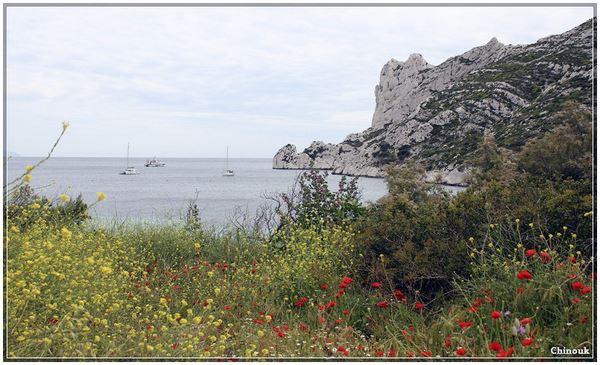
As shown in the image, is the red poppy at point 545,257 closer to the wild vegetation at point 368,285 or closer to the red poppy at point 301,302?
the wild vegetation at point 368,285

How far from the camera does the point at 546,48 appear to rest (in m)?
16.4

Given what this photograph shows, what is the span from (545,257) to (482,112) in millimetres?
10093

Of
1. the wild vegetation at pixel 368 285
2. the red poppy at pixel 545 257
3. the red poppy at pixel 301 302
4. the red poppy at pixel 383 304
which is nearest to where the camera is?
the wild vegetation at pixel 368 285

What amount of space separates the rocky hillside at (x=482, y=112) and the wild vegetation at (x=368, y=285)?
2.88 meters

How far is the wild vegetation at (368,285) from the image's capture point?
4.08 meters

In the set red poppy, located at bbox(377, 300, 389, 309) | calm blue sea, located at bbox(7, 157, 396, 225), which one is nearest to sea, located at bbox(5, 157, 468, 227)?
calm blue sea, located at bbox(7, 157, 396, 225)

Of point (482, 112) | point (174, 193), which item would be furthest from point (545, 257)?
point (174, 193)

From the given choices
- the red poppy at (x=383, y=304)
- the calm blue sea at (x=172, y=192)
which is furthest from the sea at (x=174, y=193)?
the red poppy at (x=383, y=304)

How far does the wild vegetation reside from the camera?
408 cm

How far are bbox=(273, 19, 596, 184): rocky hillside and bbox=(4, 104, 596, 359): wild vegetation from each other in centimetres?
288

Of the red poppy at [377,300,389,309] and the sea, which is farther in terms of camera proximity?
the sea

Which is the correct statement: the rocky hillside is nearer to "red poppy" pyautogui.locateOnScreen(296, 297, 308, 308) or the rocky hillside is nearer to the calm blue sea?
the calm blue sea

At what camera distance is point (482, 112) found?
1428cm

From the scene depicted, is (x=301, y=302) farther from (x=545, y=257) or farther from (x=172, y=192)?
(x=172, y=192)
